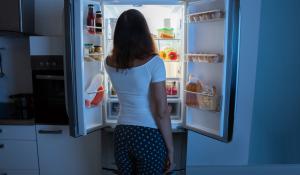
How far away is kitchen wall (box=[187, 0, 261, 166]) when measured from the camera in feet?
6.12

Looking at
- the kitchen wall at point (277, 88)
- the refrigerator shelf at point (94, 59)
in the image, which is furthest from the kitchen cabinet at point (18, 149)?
the kitchen wall at point (277, 88)

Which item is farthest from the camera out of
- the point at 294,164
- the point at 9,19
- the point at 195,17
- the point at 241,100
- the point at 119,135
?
the point at 294,164

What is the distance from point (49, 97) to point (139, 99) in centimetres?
108

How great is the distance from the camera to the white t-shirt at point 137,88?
1075mm

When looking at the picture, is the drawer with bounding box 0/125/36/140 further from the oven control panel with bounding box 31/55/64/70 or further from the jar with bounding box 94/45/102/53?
the jar with bounding box 94/45/102/53

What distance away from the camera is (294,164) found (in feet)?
7.26

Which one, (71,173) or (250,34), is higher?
(250,34)

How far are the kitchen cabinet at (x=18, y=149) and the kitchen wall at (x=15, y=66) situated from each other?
0.50 m

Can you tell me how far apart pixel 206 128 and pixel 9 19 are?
1.67 meters

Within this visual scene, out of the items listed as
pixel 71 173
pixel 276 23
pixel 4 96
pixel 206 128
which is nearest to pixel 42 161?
pixel 71 173

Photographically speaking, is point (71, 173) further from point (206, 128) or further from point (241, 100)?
point (241, 100)

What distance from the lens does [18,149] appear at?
72.0 inches

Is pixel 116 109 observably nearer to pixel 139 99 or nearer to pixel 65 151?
pixel 65 151

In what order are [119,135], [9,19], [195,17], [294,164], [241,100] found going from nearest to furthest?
[119,135]
[195,17]
[9,19]
[241,100]
[294,164]
